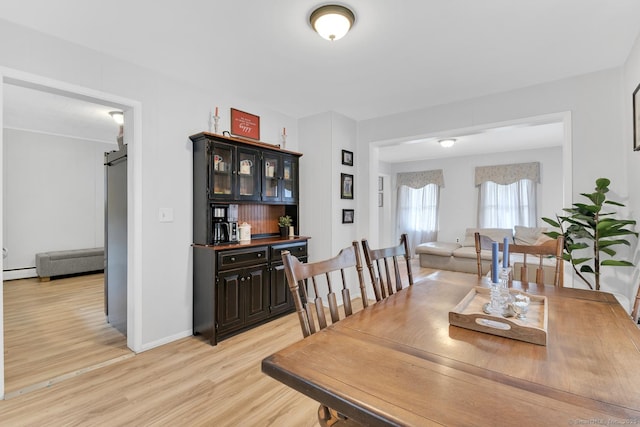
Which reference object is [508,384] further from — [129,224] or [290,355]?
[129,224]

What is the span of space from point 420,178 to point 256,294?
587 cm

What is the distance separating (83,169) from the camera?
5766 mm

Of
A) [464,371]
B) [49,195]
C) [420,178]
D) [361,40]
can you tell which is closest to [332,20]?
[361,40]

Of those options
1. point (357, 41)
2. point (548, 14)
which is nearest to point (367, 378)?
point (357, 41)

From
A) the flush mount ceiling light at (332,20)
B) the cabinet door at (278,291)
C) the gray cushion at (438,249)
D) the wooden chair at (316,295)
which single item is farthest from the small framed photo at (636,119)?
the gray cushion at (438,249)

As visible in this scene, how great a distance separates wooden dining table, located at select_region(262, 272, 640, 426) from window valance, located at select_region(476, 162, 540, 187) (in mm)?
5988

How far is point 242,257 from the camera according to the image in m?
3.00

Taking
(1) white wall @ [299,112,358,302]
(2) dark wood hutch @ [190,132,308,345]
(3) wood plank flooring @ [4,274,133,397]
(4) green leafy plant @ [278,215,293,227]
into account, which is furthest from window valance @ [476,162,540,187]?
(3) wood plank flooring @ [4,274,133,397]

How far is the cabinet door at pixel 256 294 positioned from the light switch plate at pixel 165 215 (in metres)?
0.88

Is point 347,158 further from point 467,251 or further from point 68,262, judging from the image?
point 68,262

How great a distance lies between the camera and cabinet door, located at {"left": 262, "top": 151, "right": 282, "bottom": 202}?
347 centimetres

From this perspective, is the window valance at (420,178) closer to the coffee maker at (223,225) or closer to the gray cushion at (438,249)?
the gray cushion at (438,249)

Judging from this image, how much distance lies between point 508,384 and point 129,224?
285 centimetres

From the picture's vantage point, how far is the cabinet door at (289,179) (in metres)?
3.70
